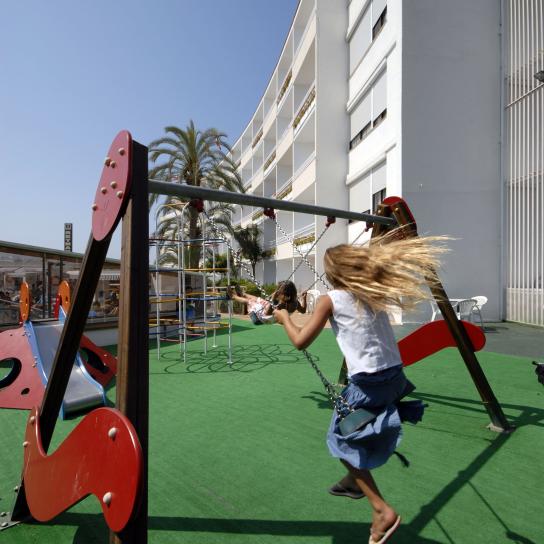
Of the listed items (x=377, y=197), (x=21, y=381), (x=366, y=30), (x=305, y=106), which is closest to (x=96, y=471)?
(x=21, y=381)

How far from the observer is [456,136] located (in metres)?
11.8

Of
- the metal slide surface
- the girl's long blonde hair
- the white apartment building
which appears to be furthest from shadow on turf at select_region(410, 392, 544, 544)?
the white apartment building

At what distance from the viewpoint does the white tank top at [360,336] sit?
188 cm

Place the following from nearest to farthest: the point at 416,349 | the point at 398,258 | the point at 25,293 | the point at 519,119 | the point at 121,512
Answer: the point at 121,512, the point at 398,258, the point at 416,349, the point at 25,293, the point at 519,119

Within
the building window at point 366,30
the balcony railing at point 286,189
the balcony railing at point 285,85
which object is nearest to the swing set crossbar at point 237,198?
the building window at point 366,30

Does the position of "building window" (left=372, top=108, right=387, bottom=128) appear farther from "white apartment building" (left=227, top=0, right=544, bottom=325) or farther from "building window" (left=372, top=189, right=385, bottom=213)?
"building window" (left=372, top=189, right=385, bottom=213)

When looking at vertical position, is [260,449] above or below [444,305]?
below

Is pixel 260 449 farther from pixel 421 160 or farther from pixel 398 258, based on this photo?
pixel 421 160

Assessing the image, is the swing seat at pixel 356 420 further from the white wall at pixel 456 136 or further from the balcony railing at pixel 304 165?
the balcony railing at pixel 304 165

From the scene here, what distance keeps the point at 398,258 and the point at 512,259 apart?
36.9 ft

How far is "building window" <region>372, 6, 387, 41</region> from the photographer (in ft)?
43.6

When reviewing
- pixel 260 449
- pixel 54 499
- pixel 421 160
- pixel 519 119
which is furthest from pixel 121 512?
pixel 519 119

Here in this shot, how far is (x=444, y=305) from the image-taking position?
347 centimetres

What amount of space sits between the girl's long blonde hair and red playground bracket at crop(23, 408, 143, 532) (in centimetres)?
110
